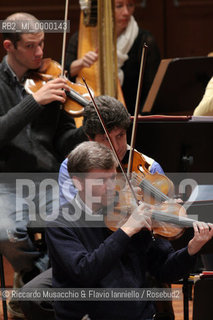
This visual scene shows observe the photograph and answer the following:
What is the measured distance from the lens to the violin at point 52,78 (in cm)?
238

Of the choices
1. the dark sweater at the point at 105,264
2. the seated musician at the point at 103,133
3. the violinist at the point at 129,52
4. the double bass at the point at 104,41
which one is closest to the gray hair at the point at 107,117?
the seated musician at the point at 103,133

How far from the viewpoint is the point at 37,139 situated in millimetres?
2525

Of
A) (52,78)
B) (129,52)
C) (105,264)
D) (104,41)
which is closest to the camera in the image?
(105,264)

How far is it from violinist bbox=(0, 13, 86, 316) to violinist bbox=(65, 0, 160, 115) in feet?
1.90

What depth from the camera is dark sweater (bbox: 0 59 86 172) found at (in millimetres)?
2473

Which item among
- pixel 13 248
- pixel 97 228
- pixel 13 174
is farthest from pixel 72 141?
pixel 97 228

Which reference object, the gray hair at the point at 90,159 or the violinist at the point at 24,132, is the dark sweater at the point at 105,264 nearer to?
the gray hair at the point at 90,159

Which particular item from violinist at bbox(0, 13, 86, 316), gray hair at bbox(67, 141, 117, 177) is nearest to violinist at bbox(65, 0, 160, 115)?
violinist at bbox(0, 13, 86, 316)

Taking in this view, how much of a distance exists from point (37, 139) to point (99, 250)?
100 cm

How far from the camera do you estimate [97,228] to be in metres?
1.70

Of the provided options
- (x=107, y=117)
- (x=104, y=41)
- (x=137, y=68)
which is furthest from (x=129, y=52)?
(x=107, y=117)

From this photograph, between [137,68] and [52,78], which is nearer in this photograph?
[52,78]

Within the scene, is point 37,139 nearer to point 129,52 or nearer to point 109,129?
point 109,129

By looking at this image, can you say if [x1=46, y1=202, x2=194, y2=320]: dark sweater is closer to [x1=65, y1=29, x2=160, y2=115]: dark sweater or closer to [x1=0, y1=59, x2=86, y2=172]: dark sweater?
[x1=0, y1=59, x2=86, y2=172]: dark sweater
